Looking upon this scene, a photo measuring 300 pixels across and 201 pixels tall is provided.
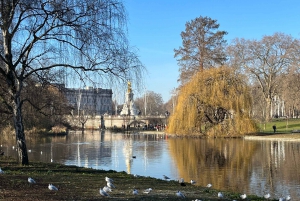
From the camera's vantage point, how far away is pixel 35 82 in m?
14.6

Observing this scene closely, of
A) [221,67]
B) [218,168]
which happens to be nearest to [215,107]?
[221,67]

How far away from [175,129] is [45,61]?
31.1m

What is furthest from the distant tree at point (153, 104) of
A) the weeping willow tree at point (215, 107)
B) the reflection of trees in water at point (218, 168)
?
the reflection of trees in water at point (218, 168)

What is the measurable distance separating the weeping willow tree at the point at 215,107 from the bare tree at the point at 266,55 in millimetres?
12914

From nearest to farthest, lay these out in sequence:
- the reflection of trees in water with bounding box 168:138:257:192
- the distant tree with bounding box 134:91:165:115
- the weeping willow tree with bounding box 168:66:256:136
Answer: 1. the reflection of trees in water with bounding box 168:138:257:192
2. the weeping willow tree with bounding box 168:66:256:136
3. the distant tree with bounding box 134:91:165:115

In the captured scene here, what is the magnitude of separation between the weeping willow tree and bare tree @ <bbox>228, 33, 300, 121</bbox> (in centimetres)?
1291

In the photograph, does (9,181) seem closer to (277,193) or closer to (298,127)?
(277,193)

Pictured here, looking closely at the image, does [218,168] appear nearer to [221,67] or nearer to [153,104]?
[221,67]

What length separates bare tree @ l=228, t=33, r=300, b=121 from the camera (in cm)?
5438

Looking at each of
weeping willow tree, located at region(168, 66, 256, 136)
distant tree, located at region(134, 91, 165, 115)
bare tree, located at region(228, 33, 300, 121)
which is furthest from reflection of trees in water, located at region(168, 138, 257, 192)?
distant tree, located at region(134, 91, 165, 115)

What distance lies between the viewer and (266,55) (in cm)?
5706

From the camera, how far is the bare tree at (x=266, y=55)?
54.4m

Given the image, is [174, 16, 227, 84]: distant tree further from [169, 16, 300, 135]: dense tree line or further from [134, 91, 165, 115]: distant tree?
[134, 91, 165, 115]: distant tree

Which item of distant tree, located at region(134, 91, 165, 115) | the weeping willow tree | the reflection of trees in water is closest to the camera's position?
the reflection of trees in water
